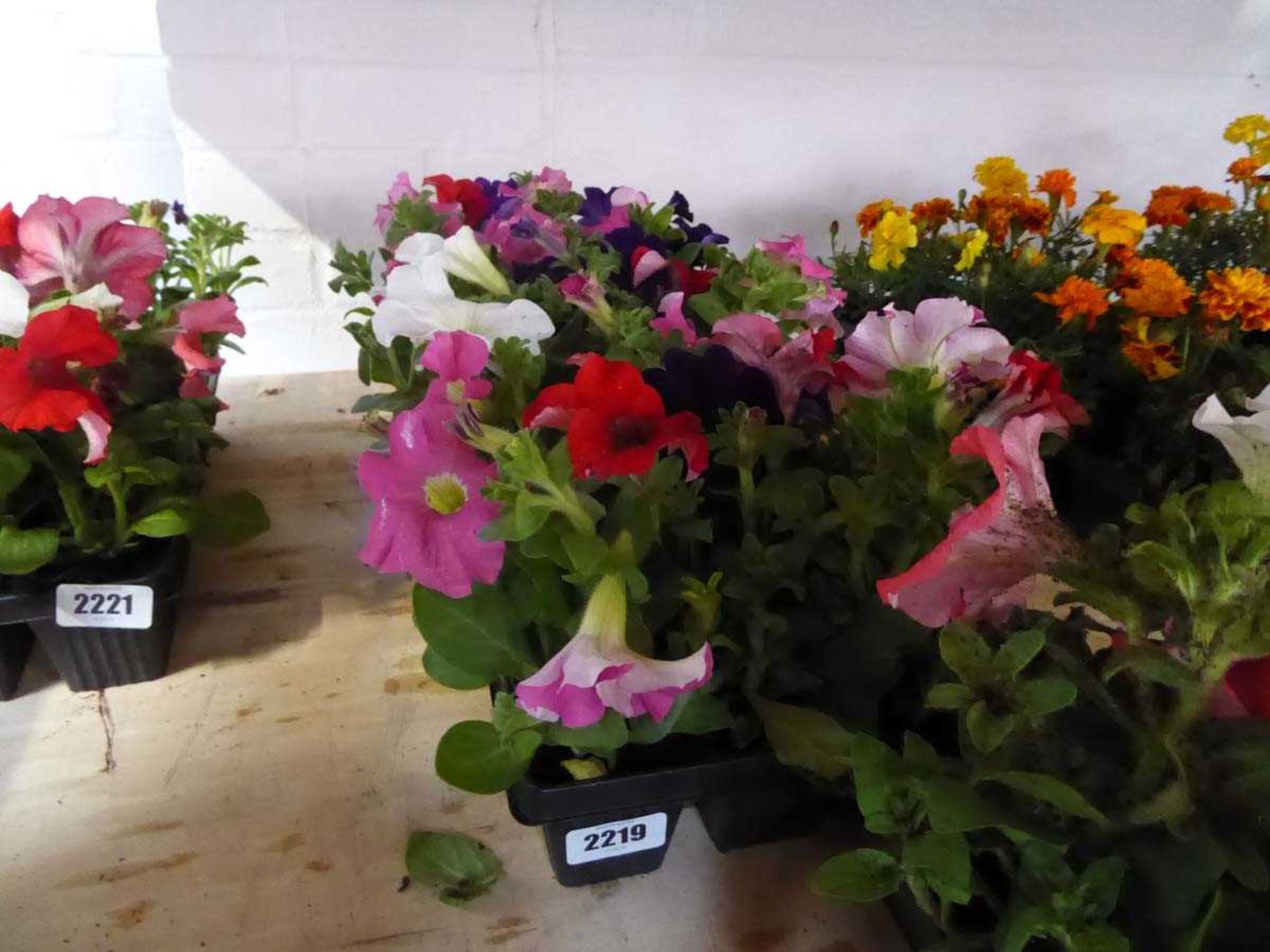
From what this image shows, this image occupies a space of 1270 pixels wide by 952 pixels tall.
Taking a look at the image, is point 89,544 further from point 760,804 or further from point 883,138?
point 883,138

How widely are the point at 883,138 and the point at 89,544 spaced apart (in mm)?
1208

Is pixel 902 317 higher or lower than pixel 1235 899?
higher

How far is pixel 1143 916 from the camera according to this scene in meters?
0.36

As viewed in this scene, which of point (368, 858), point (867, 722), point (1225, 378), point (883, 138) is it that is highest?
point (883, 138)

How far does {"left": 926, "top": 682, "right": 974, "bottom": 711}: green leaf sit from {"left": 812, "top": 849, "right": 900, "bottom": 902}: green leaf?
83 millimetres

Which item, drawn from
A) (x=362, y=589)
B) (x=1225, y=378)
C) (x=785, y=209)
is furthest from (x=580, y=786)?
(x=785, y=209)

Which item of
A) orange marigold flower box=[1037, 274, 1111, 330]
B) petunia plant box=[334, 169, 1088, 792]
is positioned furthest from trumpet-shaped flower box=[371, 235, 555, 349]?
orange marigold flower box=[1037, 274, 1111, 330]

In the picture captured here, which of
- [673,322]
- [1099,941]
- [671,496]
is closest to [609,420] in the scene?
[671,496]

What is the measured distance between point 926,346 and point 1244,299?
387mm

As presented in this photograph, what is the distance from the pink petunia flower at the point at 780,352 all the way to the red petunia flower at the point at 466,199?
1.33ft

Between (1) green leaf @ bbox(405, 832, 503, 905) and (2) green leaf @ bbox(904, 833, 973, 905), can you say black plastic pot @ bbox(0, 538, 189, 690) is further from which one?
(2) green leaf @ bbox(904, 833, 973, 905)

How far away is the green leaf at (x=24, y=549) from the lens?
58cm

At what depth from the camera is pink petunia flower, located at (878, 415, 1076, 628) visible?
1.12 feet

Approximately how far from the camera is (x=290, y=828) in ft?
1.81
